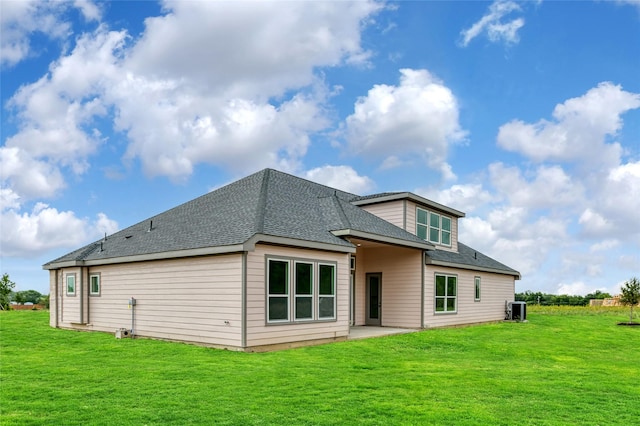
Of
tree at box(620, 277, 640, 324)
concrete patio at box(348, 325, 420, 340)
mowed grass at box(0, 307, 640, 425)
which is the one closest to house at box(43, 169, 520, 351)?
concrete patio at box(348, 325, 420, 340)

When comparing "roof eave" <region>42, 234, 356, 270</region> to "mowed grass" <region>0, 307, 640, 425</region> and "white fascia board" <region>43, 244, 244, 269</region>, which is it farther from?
"mowed grass" <region>0, 307, 640, 425</region>

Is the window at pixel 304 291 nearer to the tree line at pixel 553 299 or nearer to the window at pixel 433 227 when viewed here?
the window at pixel 433 227

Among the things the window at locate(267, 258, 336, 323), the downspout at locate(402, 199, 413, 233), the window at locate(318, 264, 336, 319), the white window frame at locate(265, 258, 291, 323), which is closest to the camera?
the white window frame at locate(265, 258, 291, 323)

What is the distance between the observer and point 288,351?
1248cm

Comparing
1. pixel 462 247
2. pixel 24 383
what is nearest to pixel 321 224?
pixel 24 383

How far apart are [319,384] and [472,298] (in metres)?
15.8

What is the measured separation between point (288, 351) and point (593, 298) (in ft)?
128

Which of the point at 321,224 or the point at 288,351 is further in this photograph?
the point at 321,224

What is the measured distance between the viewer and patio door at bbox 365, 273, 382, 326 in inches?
778

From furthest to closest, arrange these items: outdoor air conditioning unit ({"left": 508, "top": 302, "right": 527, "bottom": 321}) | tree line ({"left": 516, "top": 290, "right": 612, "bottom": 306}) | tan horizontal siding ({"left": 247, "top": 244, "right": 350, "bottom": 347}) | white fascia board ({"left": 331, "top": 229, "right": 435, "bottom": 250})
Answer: tree line ({"left": 516, "top": 290, "right": 612, "bottom": 306}) → outdoor air conditioning unit ({"left": 508, "top": 302, "right": 527, "bottom": 321}) → white fascia board ({"left": 331, "top": 229, "right": 435, "bottom": 250}) → tan horizontal siding ({"left": 247, "top": 244, "right": 350, "bottom": 347})

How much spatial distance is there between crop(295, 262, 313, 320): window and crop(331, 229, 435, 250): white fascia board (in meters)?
1.72

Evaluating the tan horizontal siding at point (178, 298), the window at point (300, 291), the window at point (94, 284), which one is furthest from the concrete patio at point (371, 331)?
the window at point (94, 284)

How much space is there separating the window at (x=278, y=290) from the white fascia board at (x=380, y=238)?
252cm

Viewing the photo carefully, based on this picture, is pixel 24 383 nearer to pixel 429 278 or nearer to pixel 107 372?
pixel 107 372
